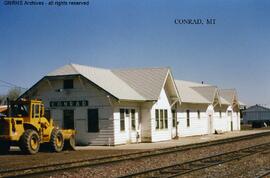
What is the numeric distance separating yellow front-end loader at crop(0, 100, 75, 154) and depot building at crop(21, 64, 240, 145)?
3.92 m

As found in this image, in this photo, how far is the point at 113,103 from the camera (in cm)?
3045

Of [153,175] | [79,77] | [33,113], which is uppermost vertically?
[79,77]

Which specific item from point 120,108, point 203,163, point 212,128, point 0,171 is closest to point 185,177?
point 203,163

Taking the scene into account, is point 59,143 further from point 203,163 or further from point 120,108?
point 203,163

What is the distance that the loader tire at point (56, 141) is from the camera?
2558 cm

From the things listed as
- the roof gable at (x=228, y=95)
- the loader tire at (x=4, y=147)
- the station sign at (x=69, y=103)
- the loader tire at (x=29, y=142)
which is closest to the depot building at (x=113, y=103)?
the station sign at (x=69, y=103)

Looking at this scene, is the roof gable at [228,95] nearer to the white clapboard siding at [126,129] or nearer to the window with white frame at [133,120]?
the white clapboard siding at [126,129]

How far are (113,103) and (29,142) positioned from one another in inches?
320

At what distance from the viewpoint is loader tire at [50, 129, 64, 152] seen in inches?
1007

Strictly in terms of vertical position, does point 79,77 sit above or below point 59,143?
above

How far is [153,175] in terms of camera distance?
1495 cm

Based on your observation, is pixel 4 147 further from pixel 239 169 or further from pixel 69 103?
pixel 239 169

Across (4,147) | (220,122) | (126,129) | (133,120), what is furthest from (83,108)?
(220,122)

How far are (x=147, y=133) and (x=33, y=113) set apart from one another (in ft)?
36.8
